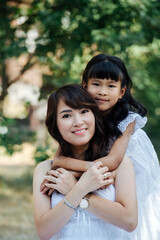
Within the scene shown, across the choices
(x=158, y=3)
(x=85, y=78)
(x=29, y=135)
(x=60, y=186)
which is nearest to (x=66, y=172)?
(x=60, y=186)

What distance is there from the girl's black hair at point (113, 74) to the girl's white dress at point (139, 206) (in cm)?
8

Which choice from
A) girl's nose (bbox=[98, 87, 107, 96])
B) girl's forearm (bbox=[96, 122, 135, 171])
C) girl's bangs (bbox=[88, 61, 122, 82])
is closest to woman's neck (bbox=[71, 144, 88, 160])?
girl's forearm (bbox=[96, 122, 135, 171])

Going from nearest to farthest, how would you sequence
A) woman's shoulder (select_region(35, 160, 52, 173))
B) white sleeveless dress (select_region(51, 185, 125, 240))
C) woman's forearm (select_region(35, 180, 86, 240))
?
woman's forearm (select_region(35, 180, 86, 240)), white sleeveless dress (select_region(51, 185, 125, 240)), woman's shoulder (select_region(35, 160, 52, 173))

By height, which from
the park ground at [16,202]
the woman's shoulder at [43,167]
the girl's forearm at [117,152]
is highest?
the girl's forearm at [117,152]

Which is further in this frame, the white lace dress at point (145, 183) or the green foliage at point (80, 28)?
the green foliage at point (80, 28)

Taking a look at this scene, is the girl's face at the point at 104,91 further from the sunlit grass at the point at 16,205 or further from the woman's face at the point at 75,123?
the sunlit grass at the point at 16,205

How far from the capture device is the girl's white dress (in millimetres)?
1978

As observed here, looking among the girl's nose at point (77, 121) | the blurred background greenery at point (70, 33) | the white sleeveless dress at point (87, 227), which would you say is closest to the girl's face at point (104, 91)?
the girl's nose at point (77, 121)

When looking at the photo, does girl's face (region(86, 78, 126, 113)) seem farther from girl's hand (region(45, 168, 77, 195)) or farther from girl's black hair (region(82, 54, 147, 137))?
girl's hand (region(45, 168, 77, 195))

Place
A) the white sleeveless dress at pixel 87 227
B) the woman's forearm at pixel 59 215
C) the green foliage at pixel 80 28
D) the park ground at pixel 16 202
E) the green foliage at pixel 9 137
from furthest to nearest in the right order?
1. the park ground at pixel 16 202
2. the green foliage at pixel 9 137
3. the green foliage at pixel 80 28
4. the white sleeveless dress at pixel 87 227
5. the woman's forearm at pixel 59 215

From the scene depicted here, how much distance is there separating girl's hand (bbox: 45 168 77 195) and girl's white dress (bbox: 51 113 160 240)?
0.07 meters

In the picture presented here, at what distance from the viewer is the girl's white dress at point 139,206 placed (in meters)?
1.98

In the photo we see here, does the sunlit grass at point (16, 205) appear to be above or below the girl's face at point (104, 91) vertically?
below

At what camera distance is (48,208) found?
6.50ft
